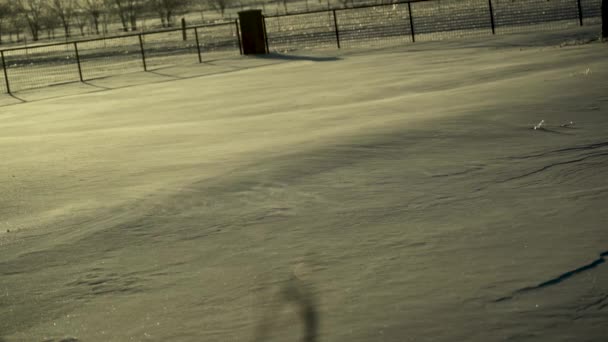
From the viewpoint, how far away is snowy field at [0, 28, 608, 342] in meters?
4.55

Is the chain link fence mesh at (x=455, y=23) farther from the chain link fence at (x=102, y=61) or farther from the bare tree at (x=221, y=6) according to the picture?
the bare tree at (x=221, y=6)

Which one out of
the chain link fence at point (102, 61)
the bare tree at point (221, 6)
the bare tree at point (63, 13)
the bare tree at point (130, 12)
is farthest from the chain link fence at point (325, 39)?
the bare tree at point (221, 6)

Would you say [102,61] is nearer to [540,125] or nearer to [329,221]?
[540,125]

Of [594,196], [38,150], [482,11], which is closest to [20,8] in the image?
[482,11]

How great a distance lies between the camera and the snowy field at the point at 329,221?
4.55 meters

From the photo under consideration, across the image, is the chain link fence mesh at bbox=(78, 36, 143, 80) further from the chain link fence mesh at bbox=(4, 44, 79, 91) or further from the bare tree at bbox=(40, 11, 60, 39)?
the bare tree at bbox=(40, 11, 60, 39)

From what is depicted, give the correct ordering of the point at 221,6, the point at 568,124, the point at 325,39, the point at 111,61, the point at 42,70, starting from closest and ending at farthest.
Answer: the point at 568,124, the point at 42,70, the point at 325,39, the point at 111,61, the point at 221,6

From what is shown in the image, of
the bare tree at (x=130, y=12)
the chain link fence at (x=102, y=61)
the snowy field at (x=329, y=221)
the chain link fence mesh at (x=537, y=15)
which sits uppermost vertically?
the bare tree at (x=130, y=12)

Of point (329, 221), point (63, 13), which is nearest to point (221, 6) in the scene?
point (63, 13)

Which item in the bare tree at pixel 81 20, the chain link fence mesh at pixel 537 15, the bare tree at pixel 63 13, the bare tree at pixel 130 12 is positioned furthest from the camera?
the bare tree at pixel 63 13

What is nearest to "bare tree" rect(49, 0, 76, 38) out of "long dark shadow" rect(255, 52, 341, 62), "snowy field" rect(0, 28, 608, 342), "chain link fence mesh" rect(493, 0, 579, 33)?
"chain link fence mesh" rect(493, 0, 579, 33)

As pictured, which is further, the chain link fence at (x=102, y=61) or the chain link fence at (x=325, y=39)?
the chain link fence at (x=325, y=39)

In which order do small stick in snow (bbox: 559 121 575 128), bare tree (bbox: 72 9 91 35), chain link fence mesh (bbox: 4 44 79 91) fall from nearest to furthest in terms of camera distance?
small stick in snow (bbox: 559 121 575 128), chain link fence mesh (bbox: 4 44 79 91), bare tree (bbox: 72 9 91 35)

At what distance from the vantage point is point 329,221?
6.46 m
